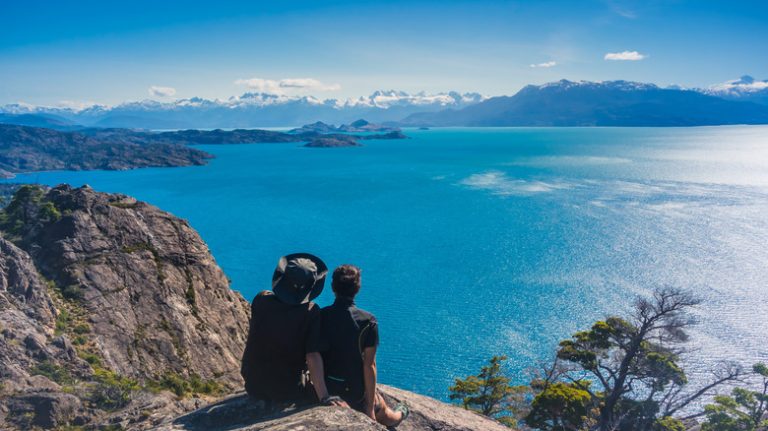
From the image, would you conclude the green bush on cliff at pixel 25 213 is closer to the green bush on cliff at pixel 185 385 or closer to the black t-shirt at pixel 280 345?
the green bush on cliff at pixel 185 385

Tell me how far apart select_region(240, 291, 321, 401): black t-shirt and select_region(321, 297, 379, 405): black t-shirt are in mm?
294

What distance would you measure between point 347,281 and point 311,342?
3.02ft

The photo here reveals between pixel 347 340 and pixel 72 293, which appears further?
pixel 72 293

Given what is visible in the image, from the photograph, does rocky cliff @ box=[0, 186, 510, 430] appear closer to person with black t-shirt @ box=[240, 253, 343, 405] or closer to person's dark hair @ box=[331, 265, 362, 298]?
person with black t-shirt @ box=[240, 253, 343, 405]

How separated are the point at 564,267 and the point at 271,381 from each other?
196 ft

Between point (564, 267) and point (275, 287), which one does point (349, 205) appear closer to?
point (564, 267)

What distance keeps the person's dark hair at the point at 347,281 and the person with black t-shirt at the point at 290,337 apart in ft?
0.93

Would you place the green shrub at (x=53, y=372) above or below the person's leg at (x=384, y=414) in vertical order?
below

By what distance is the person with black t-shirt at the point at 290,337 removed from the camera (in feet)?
19.8

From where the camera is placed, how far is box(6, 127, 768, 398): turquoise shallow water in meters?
43.3

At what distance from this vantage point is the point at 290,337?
20.1ft

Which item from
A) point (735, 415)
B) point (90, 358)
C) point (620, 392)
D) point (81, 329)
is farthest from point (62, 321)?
point (735, 415)

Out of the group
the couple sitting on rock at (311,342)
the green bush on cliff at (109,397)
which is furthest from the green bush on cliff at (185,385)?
the couple sitting on rock at (311,342)

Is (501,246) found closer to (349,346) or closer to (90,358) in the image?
(90,358)
